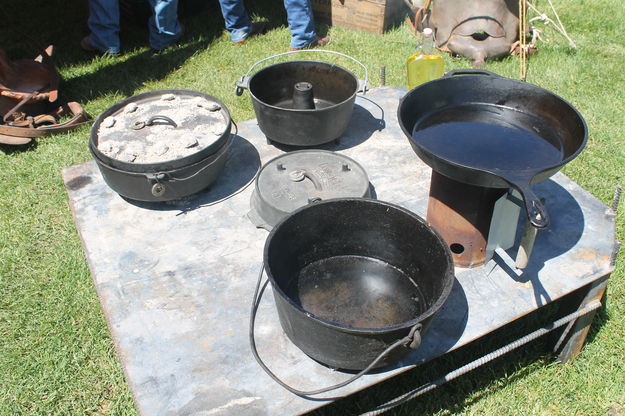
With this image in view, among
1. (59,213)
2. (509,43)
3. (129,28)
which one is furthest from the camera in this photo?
(129,28)

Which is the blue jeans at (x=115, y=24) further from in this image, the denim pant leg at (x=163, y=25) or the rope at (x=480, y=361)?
the rope at (x=480, y=361)

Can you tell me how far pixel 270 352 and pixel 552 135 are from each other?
5.35ft

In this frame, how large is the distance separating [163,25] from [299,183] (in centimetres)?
379

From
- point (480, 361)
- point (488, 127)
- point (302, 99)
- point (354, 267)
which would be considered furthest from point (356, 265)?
point (302, 99)

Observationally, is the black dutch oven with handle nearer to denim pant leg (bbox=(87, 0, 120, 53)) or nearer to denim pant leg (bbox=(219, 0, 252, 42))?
denim pant leg (bbox=(219, 0, 252, 42))

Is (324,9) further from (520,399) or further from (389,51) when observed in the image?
(520,399)

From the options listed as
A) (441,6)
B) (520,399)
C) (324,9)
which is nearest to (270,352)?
(520,399)

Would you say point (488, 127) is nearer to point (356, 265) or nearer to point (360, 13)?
point (356, 265)

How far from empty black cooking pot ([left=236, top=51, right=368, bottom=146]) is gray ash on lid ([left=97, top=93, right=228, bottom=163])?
298mm

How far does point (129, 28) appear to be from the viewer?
6.20 metres

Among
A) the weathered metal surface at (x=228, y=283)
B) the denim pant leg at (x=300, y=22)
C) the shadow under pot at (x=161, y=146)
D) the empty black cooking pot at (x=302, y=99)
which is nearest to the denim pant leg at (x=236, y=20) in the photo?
the denim pant leg at (x=300, y=22)

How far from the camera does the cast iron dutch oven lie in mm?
2086

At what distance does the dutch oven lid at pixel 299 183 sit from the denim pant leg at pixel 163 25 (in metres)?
3.44

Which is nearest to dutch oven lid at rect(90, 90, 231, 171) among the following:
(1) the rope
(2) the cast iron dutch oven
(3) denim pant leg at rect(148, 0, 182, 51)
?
(2) the cast iron dutch oven
